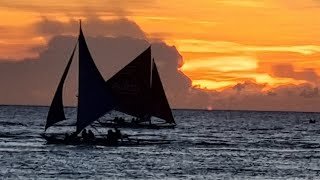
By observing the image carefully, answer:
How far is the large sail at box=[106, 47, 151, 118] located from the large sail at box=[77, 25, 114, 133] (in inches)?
953

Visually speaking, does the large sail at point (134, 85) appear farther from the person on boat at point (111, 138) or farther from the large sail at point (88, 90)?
the large sail at point (88, 90)

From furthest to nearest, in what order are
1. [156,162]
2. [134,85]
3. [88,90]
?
[134,85], [88,90], [156,162]

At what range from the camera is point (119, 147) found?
7694cm

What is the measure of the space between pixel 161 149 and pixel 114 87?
20420 mm

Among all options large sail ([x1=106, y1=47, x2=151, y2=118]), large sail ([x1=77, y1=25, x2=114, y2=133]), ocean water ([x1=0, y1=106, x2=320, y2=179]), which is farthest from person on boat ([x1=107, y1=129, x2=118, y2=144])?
large sail ([x1=106, y1=47, x2=151, y2=118])

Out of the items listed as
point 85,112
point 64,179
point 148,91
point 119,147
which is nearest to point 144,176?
point 64,179

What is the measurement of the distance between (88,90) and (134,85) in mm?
28962

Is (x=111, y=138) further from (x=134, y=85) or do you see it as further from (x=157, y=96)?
(x=157, y=96)

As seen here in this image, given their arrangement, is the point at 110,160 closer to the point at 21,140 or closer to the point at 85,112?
the point at 85,112

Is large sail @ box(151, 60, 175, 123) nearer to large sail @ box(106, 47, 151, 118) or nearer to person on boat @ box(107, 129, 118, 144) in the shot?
large sail @ box(106, 47, 151, 118)

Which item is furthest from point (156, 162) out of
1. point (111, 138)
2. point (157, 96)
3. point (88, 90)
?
point (157, 96)

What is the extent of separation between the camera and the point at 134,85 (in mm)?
99438

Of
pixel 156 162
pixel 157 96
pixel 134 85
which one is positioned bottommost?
pixel 156 162

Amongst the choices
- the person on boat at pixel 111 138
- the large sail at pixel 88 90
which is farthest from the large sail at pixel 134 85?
the large sail at pixel 88 90
